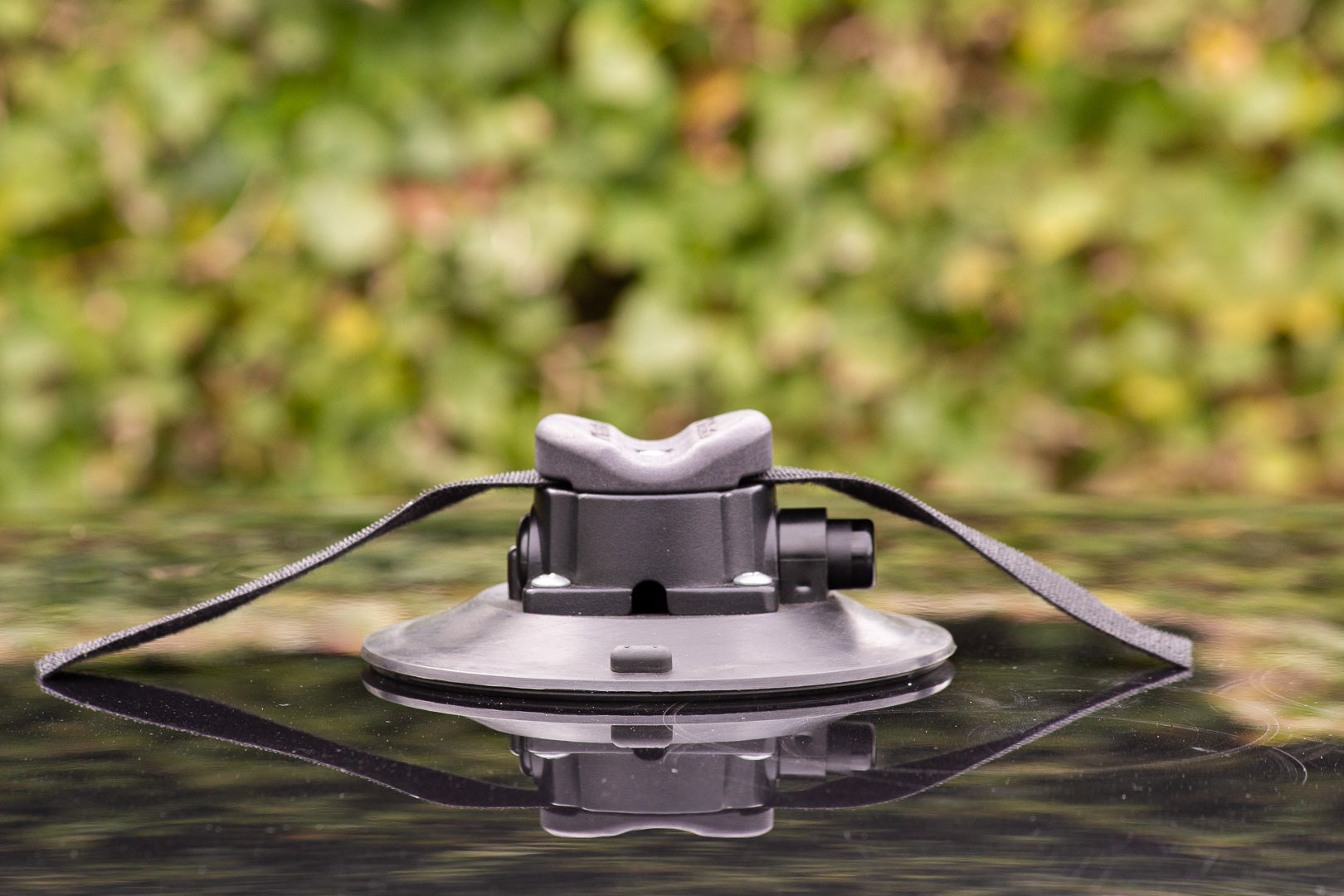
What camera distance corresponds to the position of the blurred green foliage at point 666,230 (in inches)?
95.0

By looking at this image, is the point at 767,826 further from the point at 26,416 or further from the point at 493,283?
the point at 26,416

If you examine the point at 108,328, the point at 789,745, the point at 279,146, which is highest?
the point at 279,146

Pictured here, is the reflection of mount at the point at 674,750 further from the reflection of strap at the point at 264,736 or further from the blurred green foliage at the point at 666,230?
the blurred green foliage at the point at 666,230

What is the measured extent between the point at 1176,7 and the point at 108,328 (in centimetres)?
184

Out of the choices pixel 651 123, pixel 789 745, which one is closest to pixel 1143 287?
pixel 651 123

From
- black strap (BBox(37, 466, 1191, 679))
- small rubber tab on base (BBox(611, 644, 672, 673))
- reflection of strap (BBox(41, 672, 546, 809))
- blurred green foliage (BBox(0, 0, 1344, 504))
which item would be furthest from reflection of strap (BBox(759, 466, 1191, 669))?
blurred green foliage (BBox(0, 0, 1344, 504))

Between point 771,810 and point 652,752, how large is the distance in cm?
7

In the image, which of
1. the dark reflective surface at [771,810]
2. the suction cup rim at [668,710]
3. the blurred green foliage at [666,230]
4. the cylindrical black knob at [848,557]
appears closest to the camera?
the dark reflective surface at [771,810]

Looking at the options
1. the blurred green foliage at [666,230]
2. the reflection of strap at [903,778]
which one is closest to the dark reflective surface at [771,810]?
the reflection of strap at [903,778]

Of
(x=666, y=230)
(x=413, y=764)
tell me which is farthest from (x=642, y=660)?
(x=666, y=230)

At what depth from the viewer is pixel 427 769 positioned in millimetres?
479

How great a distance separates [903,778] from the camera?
47cm

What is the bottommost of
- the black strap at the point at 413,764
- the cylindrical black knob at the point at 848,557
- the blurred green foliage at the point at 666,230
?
the black strap at the point at 413,764

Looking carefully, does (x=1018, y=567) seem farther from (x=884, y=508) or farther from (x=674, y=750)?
(x=674, y=750)
